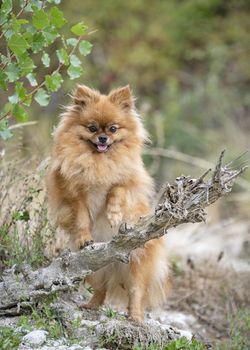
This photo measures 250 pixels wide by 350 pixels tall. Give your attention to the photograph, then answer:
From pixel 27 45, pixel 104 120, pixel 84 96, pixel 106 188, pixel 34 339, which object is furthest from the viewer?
pixel 84 96

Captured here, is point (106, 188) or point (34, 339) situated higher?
point (106, 188)

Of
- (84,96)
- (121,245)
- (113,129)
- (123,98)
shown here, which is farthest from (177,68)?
(121,245)

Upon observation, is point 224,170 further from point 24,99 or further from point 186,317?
point 186,317

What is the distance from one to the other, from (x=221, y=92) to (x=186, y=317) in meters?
9.21

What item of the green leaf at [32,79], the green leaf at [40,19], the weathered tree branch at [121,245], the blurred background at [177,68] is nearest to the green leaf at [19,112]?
the green leaf at [32,79]

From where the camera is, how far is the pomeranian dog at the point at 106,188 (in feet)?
19.5

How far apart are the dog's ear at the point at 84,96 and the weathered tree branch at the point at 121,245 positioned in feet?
3.89

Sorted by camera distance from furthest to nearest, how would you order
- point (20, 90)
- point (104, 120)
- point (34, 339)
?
point (104, 120), point (20, 90), point (34, 339)

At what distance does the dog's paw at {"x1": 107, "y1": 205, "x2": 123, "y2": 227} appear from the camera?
5.82 meters

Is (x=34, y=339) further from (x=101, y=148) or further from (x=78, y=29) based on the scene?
(x=78, y=29)

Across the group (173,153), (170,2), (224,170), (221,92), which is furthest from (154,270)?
(170,2)

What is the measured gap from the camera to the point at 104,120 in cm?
611

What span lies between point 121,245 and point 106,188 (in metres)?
0.72

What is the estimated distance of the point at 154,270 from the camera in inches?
239
